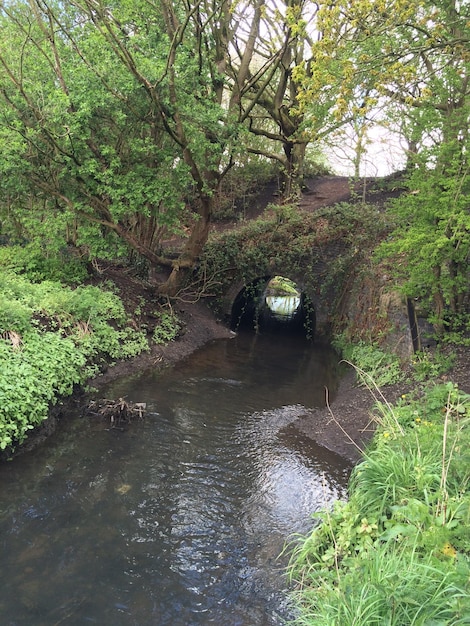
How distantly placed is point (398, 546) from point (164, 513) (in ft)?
9.93

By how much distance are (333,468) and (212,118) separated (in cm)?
827

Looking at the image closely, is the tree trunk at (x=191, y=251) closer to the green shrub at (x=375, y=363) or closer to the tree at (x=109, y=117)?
the tree at (x=109, y=117)

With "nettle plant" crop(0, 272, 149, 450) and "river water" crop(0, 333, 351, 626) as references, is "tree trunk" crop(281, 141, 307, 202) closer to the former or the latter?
"nettle plant" crop(0, 272, 149, 450)

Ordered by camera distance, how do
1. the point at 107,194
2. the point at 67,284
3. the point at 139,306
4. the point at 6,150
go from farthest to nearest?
the point at 139,306
the point at 67,284
the point at 107,194
the point at 6,150

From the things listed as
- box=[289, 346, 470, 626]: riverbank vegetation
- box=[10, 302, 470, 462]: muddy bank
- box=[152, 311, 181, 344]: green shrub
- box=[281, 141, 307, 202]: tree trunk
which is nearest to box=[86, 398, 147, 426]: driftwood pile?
box=[10, 302, 470, 462]: muddy bank

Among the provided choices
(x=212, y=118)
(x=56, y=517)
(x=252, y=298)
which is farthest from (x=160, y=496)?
(x=252, y=298)

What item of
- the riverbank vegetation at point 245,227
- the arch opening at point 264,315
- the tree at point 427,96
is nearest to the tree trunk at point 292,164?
the riverbank vegetation at point 245,227

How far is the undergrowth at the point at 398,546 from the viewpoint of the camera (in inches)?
123

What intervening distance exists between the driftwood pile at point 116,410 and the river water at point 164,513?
0.54 ft

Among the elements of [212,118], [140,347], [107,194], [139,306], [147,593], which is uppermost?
[212,118]

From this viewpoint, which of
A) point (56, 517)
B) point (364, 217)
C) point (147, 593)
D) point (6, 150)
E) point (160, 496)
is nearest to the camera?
point (147, 593)

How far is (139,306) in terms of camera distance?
42.9 feet

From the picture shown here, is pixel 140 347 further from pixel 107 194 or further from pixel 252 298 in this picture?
pixel 252 298

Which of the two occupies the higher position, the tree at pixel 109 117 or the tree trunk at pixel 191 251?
the tree at pixel 109 117
